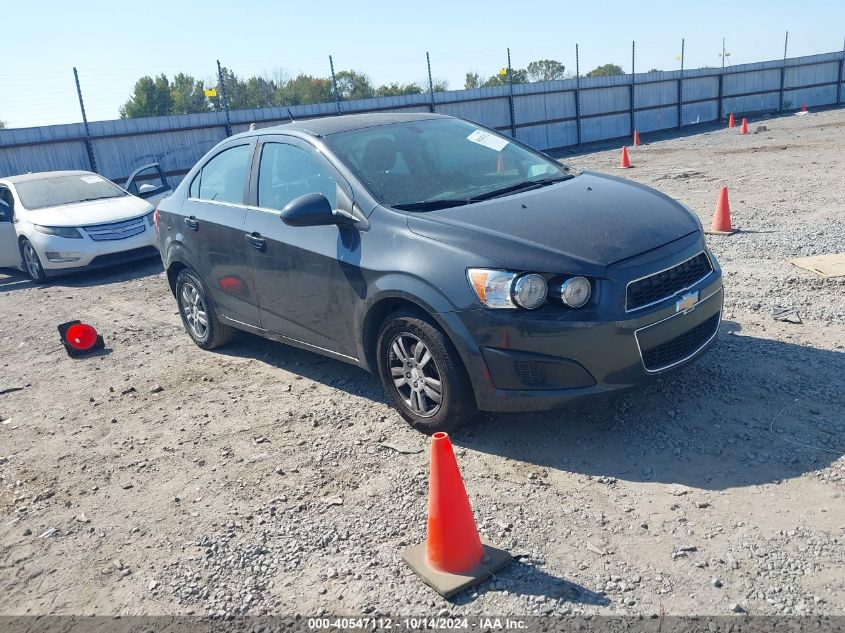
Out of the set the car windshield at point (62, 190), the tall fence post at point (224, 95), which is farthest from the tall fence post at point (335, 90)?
the car windshield at point (62, 190)

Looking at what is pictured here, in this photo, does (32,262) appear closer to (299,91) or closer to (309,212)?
A: (309,212)

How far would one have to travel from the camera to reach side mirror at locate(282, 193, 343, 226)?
4453 mm

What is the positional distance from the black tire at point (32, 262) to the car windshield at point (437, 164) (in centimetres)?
742

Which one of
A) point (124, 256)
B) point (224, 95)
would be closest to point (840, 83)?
point (224, 95)

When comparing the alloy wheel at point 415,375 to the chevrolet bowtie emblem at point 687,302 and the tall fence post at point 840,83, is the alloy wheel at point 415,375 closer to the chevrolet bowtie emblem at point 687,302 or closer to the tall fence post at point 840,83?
the chevrolet bowtie emblem at point 687,302

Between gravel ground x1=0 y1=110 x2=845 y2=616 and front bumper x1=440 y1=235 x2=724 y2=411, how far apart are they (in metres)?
0.39

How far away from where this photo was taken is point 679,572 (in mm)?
2971

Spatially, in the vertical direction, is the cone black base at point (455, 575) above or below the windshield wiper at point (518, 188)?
below

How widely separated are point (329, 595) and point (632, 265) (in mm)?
2177

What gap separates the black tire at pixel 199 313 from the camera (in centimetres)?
623

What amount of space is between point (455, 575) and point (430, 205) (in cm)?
224

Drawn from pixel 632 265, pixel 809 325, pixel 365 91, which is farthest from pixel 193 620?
pixel 365 91

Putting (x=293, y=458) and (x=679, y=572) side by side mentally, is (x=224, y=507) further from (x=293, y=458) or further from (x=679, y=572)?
(x=679, y=572)

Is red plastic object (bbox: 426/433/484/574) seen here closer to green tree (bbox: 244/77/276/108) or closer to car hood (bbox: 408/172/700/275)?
car hood (bbox: 408/172/700/275)
